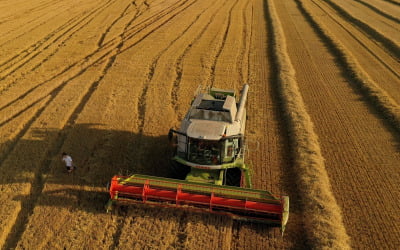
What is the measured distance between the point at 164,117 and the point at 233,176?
529 centimetres

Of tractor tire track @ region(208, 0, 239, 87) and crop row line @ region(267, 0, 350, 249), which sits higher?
tractor tire track @ region(208, 0, 239, 87)

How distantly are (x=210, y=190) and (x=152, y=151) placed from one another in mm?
3808

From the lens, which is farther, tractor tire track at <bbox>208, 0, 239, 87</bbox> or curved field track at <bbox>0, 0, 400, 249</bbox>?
tractor tire track at <bbox>208, 0, 239, 87</bbox>

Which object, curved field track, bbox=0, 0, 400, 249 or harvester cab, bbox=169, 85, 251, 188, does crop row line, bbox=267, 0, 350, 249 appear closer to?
curved field track, bbox=0, 0, 400, 249

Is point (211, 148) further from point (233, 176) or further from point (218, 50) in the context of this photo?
point (218, 50)

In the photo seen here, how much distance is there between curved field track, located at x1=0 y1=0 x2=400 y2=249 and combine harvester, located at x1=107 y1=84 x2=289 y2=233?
449 mm

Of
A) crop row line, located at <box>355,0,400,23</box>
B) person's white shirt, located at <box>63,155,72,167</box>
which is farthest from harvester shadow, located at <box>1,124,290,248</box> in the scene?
crop row line, located at <box>355,0,400,23</box>

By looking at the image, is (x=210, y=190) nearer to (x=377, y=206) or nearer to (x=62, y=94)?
(x=377, y=206)

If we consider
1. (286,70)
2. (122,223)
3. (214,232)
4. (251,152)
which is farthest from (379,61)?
(122,223)

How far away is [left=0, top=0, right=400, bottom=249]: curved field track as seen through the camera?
9109mm

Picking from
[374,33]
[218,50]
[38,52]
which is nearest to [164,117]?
[218,50]

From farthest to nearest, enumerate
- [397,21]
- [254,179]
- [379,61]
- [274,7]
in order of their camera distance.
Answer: [274,7], [397,21], [379,61], [254,179]

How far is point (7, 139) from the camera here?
13.0 metres

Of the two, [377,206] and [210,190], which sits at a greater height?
[210,190]
